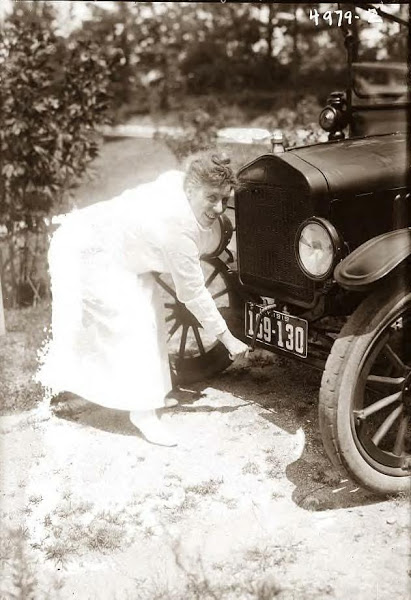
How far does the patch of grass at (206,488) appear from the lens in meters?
3.31

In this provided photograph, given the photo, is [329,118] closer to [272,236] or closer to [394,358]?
[272,236]

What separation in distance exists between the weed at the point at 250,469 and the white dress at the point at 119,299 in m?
0.62

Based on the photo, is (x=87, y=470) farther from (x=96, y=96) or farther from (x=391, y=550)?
(x=96, y=96)

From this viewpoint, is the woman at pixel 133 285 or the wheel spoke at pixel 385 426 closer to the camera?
the wheel spoke at pixel 385 426

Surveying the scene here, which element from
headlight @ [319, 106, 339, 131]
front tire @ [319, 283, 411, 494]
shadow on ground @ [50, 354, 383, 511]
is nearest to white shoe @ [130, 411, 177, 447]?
shadow on ground @ [50, 354, 383, 511]

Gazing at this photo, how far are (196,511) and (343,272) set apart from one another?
4.09 feet

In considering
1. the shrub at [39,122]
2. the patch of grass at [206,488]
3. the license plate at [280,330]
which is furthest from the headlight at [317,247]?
the shrub at [39,122]

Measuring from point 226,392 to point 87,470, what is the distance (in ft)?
3.86

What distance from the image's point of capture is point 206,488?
3328 mm

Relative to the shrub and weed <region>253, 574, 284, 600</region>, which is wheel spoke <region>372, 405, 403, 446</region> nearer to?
weed <region>253, 574, 284, 600</region>

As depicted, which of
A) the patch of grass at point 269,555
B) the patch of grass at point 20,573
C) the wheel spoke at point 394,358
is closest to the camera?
the patch of grass at point 20,573

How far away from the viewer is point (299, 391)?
14.4 feet

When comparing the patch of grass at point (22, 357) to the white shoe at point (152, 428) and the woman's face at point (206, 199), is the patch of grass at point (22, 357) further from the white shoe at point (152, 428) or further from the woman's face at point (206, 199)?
the woman's face at point (206, 199)

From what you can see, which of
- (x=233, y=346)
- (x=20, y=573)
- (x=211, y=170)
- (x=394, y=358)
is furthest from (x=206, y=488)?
(x=211, y=170)
